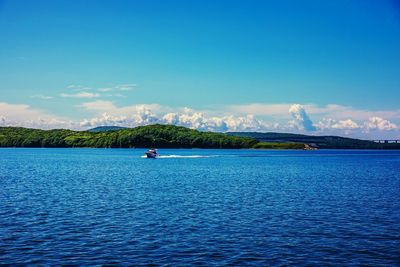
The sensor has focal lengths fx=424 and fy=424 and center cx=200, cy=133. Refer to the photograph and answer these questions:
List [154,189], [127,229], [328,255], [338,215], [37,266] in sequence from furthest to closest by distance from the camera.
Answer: [154,189] < [338,215] < [127,229] < [328,255] < [37,266]

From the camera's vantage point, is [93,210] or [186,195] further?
[186,195]

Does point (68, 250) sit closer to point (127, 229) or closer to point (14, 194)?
point (127, 229)

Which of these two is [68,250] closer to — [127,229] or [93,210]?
[127,229]

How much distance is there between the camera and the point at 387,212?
45031mm

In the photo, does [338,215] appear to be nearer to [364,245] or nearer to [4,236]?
[364,245]

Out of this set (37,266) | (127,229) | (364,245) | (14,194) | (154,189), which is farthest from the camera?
(154,189)

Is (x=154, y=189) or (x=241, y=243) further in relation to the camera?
(x=154, y=189)

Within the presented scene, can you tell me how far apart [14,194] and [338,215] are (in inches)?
1605

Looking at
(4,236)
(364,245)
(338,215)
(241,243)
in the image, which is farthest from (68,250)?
(338,215)

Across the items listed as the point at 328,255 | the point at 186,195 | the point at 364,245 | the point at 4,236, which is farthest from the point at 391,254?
the point at 186,195

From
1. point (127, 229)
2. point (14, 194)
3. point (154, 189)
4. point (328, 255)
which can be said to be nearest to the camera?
point (328, 255)

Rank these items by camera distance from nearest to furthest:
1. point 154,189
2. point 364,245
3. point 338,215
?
point 364,245, point 338,215, point 154,189

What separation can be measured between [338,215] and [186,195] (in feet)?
72.0

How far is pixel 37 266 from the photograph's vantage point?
24.2 meters
